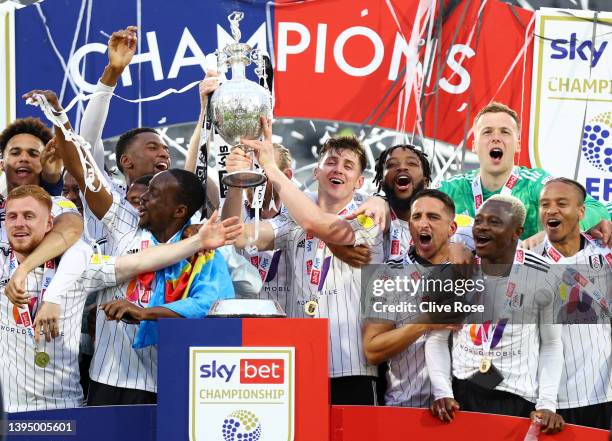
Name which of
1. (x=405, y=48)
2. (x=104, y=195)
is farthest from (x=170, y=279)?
(x=405, y=48)

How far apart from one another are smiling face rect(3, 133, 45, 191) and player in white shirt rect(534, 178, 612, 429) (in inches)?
105

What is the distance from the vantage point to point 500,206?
551 centimetres

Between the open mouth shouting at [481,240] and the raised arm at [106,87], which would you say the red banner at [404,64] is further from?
the raised arm at [106,87]

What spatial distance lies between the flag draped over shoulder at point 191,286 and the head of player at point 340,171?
725mm

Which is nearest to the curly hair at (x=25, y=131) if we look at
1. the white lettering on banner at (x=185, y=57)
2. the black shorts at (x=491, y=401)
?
the white lettering on banner at (x=185, y=57)

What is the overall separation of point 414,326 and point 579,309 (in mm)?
904

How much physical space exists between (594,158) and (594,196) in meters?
0.21

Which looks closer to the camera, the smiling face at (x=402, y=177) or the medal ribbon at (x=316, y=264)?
the medal ribbon at (x=316, y=264)

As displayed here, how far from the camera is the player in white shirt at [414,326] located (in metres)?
5.16

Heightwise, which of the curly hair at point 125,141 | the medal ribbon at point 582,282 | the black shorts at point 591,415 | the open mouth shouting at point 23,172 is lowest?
the black shorts at point 591,415

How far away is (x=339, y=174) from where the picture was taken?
5.59 metres

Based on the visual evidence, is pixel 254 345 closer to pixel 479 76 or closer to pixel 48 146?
pixel 48 146

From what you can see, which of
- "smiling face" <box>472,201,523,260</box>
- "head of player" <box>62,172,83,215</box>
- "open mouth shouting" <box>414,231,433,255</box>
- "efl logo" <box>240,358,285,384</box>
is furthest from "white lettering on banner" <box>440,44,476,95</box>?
"efl logo" <box>240,358,285,384</box>

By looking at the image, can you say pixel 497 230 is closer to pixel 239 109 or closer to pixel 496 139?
pixel 496 139
